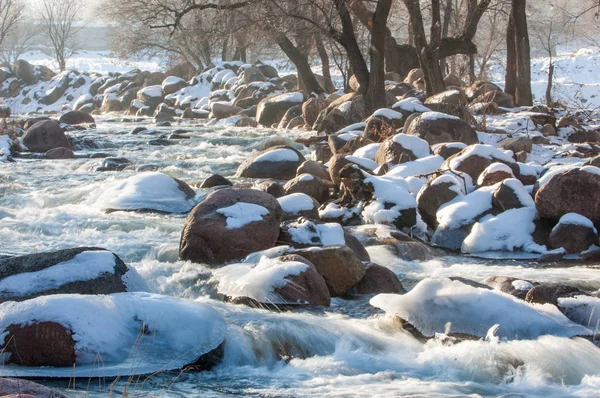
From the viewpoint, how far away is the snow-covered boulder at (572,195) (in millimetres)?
7414

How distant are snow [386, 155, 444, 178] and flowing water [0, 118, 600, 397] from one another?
2341 millimetres

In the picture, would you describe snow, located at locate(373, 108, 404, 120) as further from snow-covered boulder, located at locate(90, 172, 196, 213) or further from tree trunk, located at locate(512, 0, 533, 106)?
snow-covered boulder, located at locate(90, 172, 196, 213)

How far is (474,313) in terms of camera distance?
15.6 feet

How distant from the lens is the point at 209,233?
A: 6602 mm

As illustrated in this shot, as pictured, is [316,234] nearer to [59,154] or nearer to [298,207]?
[298,207]

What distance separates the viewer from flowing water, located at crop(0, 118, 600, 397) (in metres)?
3.90

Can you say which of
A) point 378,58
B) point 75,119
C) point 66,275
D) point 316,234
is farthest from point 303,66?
point 66,275

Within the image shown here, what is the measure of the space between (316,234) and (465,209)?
2.10m

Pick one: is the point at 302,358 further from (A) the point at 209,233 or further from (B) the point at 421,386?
(A) the point at 209,233

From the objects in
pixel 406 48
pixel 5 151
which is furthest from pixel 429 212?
pixel 406 48

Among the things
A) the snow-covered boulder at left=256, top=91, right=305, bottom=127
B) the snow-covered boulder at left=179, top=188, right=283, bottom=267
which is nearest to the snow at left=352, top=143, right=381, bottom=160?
the snow-covered boulder at left=179, top=188, right=283, bottom=267

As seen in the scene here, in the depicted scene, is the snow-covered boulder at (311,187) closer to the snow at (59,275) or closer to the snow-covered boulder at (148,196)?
the snow-covered boulder at (148,196)

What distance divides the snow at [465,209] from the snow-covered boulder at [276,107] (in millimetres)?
12331

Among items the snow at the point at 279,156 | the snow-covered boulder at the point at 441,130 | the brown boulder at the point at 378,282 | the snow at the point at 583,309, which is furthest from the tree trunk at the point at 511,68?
the snow at the point at 583,309
